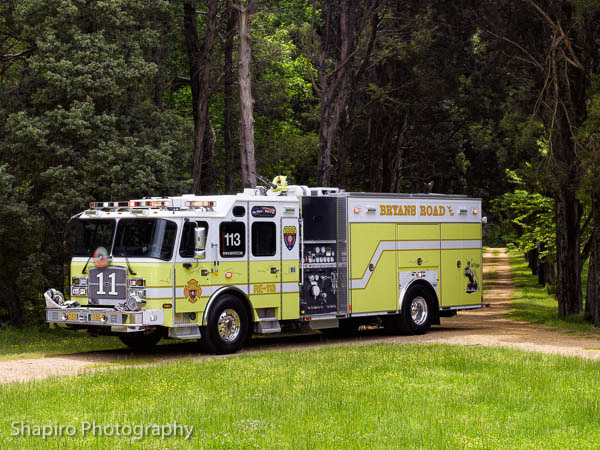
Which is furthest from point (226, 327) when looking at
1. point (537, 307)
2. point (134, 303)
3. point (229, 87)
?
point (537, 307)

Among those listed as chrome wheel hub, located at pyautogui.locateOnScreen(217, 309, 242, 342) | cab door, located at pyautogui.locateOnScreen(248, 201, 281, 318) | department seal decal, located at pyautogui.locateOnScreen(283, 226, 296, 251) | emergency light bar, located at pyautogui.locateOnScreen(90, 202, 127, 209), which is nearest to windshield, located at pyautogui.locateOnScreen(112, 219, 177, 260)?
emergency light bar, located at pyautogui.locateOnScreen(90, 202, 127, 209)

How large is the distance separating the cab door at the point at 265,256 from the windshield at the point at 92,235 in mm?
2653

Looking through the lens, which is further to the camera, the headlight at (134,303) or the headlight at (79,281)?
the headlight at (79,281)

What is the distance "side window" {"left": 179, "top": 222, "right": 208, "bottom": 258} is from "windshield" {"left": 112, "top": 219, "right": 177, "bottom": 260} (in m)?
0.18

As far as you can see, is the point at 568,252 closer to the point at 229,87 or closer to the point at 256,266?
the point at 256,266

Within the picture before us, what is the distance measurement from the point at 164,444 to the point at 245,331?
8.41 meters

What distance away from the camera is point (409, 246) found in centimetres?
2080

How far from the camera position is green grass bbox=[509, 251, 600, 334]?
79.4ft

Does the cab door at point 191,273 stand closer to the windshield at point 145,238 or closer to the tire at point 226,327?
the windshield at point 145,238

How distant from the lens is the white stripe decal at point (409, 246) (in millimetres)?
19672

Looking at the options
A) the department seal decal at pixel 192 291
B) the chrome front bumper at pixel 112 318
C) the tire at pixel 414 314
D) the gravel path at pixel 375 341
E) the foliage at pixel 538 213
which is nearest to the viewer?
the gravel path at pixel 375 341

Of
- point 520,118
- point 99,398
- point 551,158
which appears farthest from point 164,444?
point 520,118

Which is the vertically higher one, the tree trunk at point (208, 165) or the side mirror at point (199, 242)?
the tree trunk at point (208, 165)

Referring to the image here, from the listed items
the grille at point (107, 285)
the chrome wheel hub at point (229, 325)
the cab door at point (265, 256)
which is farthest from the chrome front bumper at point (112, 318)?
the cab door at point (265, 256)
